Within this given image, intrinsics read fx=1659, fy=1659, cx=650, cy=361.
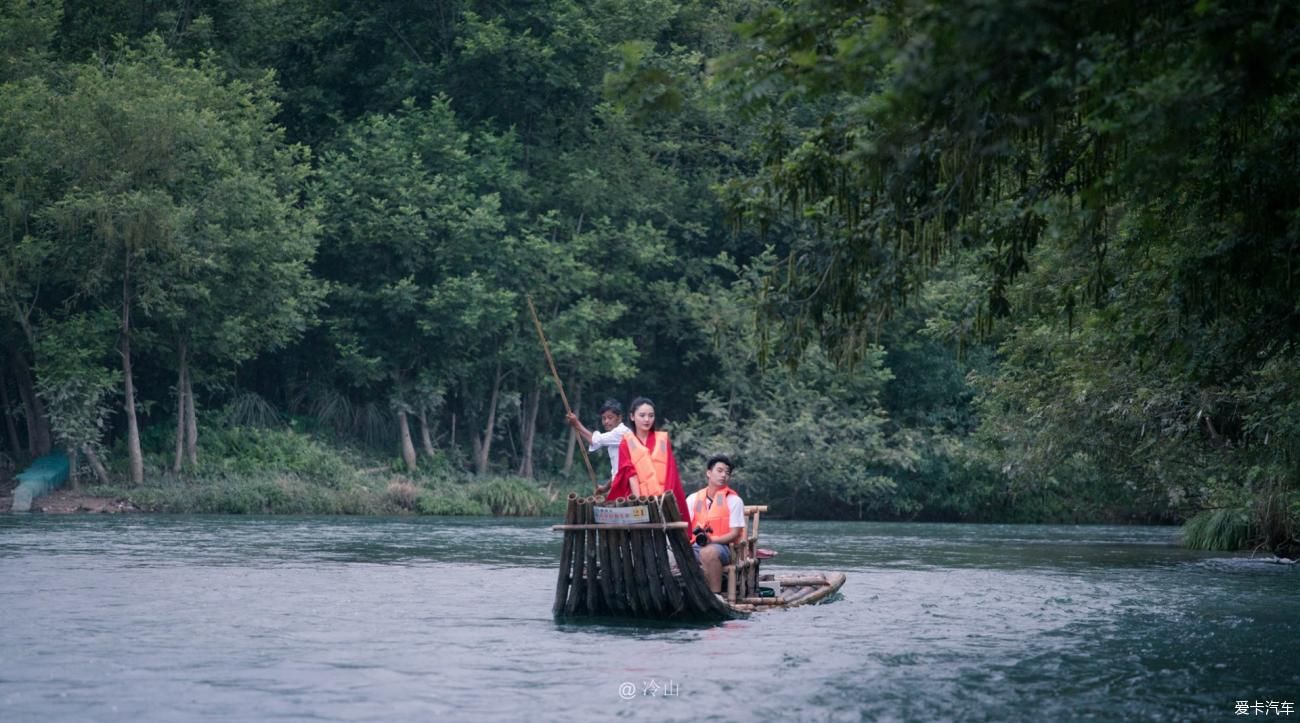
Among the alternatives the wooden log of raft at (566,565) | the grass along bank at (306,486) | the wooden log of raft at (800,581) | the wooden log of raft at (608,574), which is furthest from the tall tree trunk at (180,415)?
the wooden log of raft at (608,574)

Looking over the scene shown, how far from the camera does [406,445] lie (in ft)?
159

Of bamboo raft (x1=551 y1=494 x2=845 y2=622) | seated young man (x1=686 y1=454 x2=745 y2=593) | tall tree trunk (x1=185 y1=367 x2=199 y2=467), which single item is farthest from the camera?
tall tree trunk (x1=185 y1=367 x2=199 y2=467)

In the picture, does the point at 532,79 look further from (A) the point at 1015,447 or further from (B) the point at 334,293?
(A) the point at 1015,447

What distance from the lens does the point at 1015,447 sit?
3117 centimetres

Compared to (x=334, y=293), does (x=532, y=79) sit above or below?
above

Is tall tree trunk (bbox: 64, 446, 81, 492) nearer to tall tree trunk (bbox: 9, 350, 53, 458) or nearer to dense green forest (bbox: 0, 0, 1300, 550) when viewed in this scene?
dense green forest (bbox: 0, 0, 1300, 550)

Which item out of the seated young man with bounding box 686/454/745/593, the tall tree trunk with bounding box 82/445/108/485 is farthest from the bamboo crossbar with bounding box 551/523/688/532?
the tall tree trunk with bounding box 82/445/108/485

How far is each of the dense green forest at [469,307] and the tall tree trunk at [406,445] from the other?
0.16 meters

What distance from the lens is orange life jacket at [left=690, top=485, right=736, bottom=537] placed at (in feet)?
54.8

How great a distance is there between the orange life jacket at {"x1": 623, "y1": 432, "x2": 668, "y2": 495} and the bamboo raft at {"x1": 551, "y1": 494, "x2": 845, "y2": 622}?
1.67ft

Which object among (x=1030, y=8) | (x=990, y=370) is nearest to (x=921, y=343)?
(x=990, y=370)

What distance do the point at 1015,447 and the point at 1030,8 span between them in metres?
23.6

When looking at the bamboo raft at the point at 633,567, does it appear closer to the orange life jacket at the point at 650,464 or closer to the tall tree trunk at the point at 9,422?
the orange life jacket at the point at 650,464

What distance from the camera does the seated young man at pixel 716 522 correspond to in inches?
655
